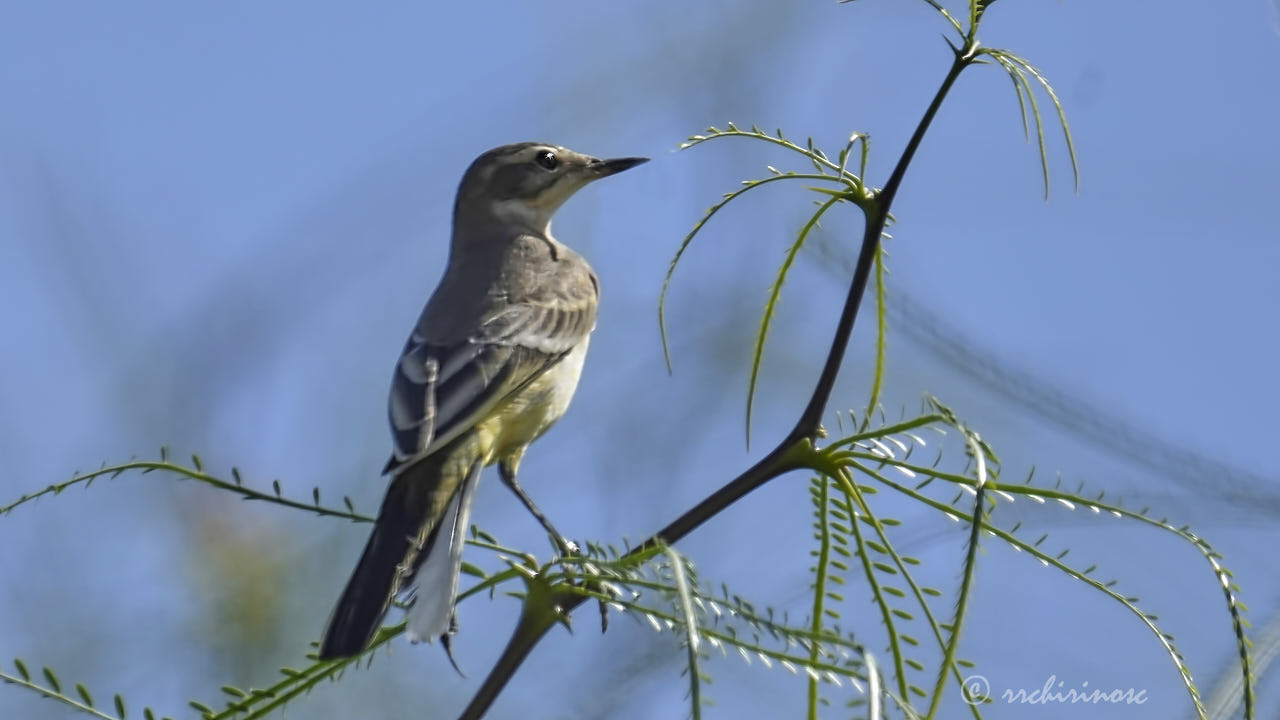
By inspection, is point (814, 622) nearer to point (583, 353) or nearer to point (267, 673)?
point (267, 673)

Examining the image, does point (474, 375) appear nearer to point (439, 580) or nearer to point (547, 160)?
point (439, 580)

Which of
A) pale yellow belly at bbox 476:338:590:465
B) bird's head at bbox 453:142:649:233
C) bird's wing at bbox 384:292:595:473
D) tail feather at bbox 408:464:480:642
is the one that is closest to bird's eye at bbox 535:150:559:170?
bird's head at bbox 453:142:649:233

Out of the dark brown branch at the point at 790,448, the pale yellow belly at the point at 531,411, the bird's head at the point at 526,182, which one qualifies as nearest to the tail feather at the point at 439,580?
the dark brown branch at the point at 790,448

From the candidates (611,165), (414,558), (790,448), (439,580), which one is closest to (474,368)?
(414,558)

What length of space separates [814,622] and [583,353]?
2780 millimetres

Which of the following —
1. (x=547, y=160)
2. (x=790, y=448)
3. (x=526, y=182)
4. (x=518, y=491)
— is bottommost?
(x=518, y=491)

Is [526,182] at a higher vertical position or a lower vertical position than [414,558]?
higher

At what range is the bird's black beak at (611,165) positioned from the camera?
5223 millimetres

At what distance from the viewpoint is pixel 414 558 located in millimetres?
3119

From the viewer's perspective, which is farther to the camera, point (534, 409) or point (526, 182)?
point (526, 182)

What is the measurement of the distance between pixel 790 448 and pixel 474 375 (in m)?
2.02

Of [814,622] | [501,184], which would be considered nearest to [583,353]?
[501,184]

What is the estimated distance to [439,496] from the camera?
11.0ft

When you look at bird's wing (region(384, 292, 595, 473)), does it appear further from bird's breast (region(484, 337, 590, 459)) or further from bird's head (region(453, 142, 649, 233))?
bird's head (region(453, 142, 649, 233))
